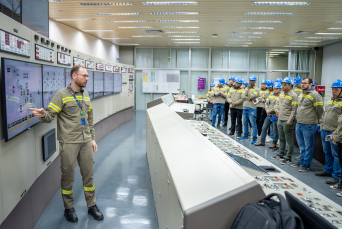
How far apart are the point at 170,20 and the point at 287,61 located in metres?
7.95

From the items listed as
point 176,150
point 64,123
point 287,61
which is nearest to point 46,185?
point 64,123

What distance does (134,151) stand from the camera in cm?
549

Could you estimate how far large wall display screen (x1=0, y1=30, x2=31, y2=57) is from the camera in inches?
72.6

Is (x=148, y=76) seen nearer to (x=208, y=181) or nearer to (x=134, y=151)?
(x=134, y=151)

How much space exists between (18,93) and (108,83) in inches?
193

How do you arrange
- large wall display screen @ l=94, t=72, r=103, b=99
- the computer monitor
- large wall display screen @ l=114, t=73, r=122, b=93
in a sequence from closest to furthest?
1. the computer monitor
2. large wall display screen @ l=94, t=72, r=103, b=99
3. large wall display screen @ l=114, t=73, r=122, b=93

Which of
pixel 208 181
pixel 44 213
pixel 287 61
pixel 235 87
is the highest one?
pixel 287 61

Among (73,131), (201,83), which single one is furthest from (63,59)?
(201,83)

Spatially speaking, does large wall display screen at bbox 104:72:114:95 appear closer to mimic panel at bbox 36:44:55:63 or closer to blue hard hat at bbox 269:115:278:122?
mimic panel at bbox 36:44:55:63

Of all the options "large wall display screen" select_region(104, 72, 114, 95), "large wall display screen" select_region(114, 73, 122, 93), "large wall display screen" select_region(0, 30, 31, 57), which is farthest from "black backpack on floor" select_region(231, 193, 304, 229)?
"large wall display screen" select_region(114, 73, 122, 93)

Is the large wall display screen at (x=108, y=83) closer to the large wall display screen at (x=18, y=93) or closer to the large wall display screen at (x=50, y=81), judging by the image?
the large wall display screen at (x=50, y=81)

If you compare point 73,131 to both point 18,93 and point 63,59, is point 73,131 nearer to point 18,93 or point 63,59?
point 18,93

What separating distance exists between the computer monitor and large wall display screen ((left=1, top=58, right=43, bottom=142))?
1901 mm

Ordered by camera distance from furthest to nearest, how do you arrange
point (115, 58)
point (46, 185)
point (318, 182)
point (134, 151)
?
point (115, 58) < point (134, 151) < point (318, 182) < point (46, 185)
